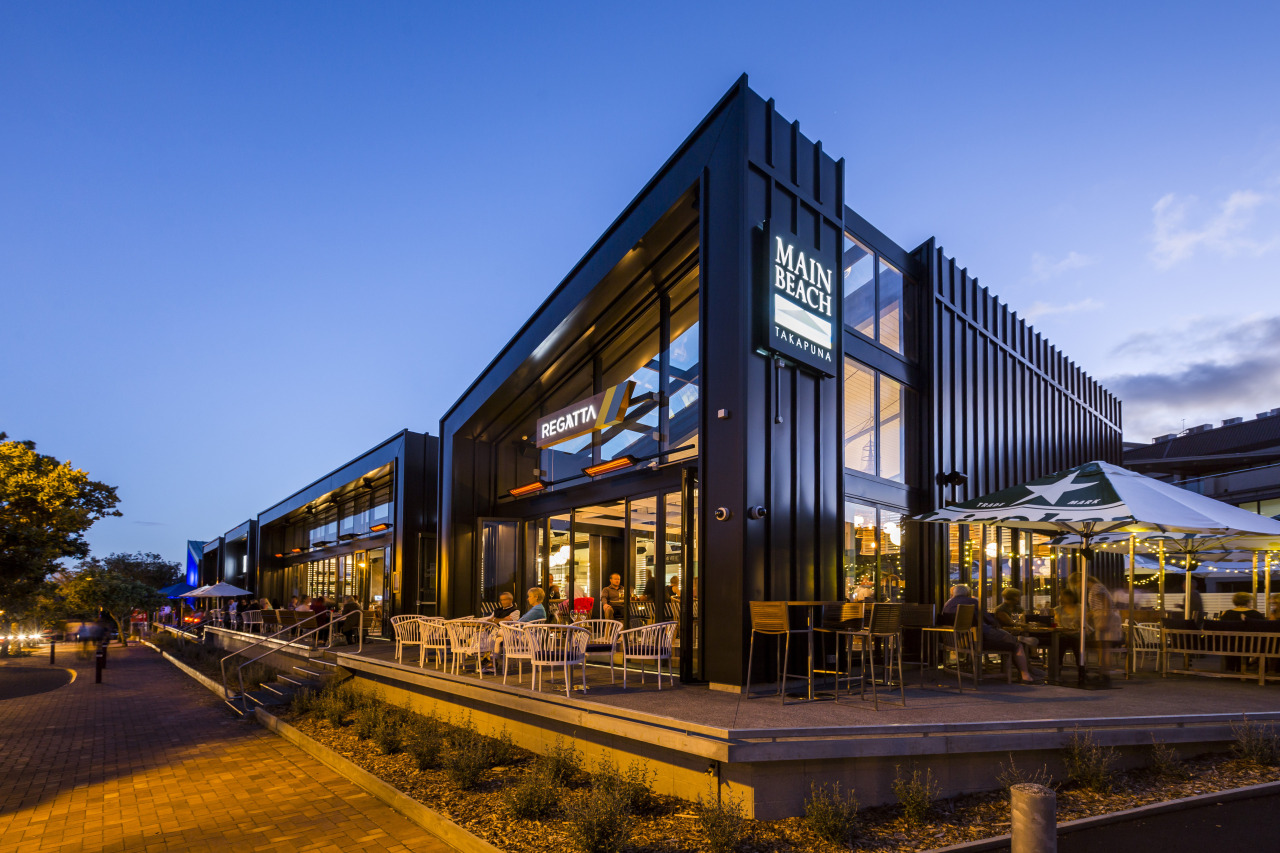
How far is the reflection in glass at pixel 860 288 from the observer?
11.6 meters

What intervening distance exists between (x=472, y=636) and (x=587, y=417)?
440 cm

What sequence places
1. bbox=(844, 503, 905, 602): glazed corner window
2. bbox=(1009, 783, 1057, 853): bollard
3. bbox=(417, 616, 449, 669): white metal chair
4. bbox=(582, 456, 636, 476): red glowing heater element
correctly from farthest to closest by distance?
1. bbox=(582, 456, 636, 476): red glowing heater element
2. bbox=(844, 503, 905, 602): glazed corner window
3. bbox=(417, 616, 449, 669): white metal chair
4. bbox=(1009, 783, 1057, 853): bollard

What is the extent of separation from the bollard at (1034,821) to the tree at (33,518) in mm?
20532

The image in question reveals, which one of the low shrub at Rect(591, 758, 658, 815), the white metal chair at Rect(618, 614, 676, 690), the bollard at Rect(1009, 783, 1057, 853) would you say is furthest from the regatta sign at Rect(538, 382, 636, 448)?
the bollard at Rect(1009, 783, 1057, 853)

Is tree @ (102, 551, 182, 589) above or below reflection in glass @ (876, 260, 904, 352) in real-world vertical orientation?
below

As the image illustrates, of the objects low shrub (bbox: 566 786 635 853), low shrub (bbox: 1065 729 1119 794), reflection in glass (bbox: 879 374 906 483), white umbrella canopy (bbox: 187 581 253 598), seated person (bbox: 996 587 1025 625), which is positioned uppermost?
reflection in glass (bbox: 879 374 906 483)

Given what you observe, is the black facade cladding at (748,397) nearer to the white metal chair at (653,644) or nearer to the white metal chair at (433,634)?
the white metal chair at (653,644)

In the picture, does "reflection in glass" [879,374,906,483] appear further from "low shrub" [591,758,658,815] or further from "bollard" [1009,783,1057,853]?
"bollard" [1009,783,1057,853]

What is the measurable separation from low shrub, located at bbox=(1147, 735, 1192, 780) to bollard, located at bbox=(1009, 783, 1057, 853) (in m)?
3.94

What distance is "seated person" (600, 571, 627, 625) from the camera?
11773 mm

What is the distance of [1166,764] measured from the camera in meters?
6.20

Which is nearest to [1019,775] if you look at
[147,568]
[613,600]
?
[613,600]

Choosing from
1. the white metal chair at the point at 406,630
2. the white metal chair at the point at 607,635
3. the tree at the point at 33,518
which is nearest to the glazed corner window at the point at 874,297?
the white metal chair at the point at 607,635

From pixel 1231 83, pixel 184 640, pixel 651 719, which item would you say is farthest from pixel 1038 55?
pixel 184 640
